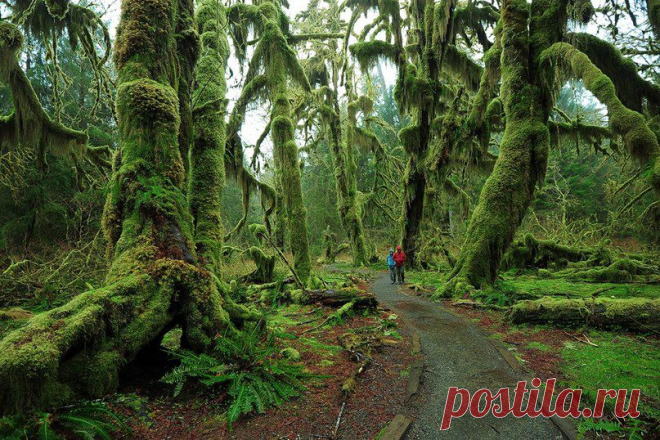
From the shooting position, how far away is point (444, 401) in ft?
11.9

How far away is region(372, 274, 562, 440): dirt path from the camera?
121 inches

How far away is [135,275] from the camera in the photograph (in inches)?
132

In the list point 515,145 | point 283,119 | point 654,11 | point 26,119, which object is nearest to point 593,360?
point 515,145

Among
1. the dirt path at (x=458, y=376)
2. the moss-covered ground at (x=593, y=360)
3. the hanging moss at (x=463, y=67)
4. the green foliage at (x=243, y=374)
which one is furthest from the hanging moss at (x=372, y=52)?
the green foliage at (x=243, y=374)

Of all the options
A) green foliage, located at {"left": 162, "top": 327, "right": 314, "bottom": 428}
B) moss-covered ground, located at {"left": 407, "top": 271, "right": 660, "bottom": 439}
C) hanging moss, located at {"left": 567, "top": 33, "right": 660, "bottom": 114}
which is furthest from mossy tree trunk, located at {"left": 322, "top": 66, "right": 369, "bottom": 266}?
green foliage, located at {"left": 162, "top": 327, "right": 314, "bottom": 428}

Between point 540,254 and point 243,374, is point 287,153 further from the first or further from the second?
point 540,254

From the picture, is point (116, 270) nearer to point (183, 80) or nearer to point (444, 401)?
point (183, 80)

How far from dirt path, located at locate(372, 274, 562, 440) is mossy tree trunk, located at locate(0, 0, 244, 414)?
254 centimetres

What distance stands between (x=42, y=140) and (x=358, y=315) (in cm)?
886

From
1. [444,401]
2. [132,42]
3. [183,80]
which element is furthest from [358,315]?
[132,42]

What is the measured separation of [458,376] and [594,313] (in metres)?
3.63

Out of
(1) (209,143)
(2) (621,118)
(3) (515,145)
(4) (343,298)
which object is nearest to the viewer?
(2) (621,118)

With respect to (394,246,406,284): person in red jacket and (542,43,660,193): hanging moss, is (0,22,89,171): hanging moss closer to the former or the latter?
(394,246,406,284): person in red jacket

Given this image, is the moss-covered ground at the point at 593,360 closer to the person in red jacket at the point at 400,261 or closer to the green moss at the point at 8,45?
the person in red jacket at the point at 400,261
